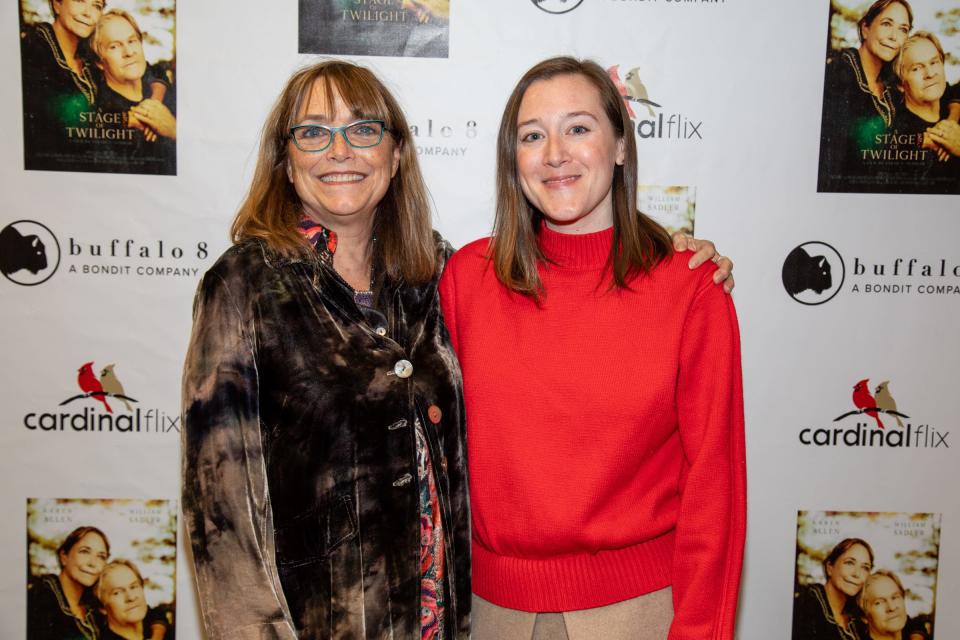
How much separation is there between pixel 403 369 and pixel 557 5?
1.42 metres

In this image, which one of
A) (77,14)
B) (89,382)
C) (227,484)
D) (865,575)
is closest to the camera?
(227,484)

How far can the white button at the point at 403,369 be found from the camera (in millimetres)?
1508

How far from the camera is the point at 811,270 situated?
8.00 feet

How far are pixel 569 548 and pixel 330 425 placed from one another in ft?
1.79

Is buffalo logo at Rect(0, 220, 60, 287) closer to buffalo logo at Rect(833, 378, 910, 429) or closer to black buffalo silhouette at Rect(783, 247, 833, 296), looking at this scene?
black buffalo silhouette at Rect(783, 247, 833, 296)

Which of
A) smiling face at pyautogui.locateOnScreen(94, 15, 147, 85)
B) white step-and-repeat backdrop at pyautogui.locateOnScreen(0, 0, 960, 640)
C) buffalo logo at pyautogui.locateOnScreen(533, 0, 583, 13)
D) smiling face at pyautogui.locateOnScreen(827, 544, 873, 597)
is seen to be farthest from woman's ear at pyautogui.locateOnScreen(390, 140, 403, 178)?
smiling face at pyautogui.locateOnScreen(827, 544, 873, 597)

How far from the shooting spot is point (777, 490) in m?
2.49

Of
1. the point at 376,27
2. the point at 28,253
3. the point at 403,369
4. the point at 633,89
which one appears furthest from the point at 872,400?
the point at 28,253

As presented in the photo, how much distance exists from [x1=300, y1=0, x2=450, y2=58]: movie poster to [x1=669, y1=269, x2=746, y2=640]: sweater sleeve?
1.32m

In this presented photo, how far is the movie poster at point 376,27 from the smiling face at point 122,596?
1.81 meters

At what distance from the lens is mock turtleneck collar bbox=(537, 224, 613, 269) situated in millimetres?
1634

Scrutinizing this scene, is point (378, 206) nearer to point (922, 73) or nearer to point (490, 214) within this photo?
point (490, 214)

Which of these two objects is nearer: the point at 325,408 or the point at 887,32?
the point at 325,408

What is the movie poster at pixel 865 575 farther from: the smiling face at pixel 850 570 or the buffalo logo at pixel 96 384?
the buffalo logo at pixel 96 384
